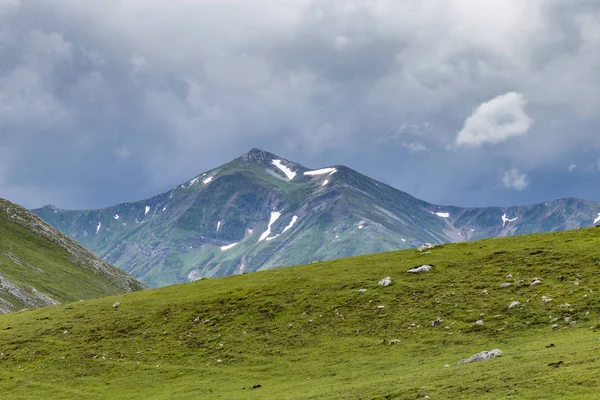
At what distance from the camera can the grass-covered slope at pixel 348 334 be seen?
117ft

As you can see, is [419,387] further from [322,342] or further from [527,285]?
[527,285]

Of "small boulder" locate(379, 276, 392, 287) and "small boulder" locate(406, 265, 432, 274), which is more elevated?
"small boulder" locate(406, 265, 432, 274)

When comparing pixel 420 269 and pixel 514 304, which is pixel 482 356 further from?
pixel 420 269

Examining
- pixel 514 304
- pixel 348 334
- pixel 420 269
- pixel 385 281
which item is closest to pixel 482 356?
pixel 514 304

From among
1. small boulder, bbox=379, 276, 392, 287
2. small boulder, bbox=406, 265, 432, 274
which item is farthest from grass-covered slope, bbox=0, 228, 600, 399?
small boulder, bbox=406, 265, 432, 274

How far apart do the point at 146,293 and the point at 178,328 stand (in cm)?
2015

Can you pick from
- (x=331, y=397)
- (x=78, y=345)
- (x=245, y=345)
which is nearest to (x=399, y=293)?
(x=245, y=345)

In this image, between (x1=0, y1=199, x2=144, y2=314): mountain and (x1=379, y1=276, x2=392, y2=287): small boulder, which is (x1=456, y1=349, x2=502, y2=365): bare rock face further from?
(x1=0, y1=199, x2=144, y2=314): mountain

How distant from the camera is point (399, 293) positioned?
5747 cm

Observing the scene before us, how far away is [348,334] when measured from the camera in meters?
52.0

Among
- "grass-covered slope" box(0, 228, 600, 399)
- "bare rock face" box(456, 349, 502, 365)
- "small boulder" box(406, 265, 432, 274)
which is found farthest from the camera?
"small boulder" box(406, 265, 432, 274)

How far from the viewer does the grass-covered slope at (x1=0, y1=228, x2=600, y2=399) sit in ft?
117

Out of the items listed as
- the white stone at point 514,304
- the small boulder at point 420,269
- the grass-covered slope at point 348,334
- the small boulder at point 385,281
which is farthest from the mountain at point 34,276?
the white stone at point 514,304

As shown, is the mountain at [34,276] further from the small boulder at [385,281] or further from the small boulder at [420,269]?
the small boulder at [420,269]
